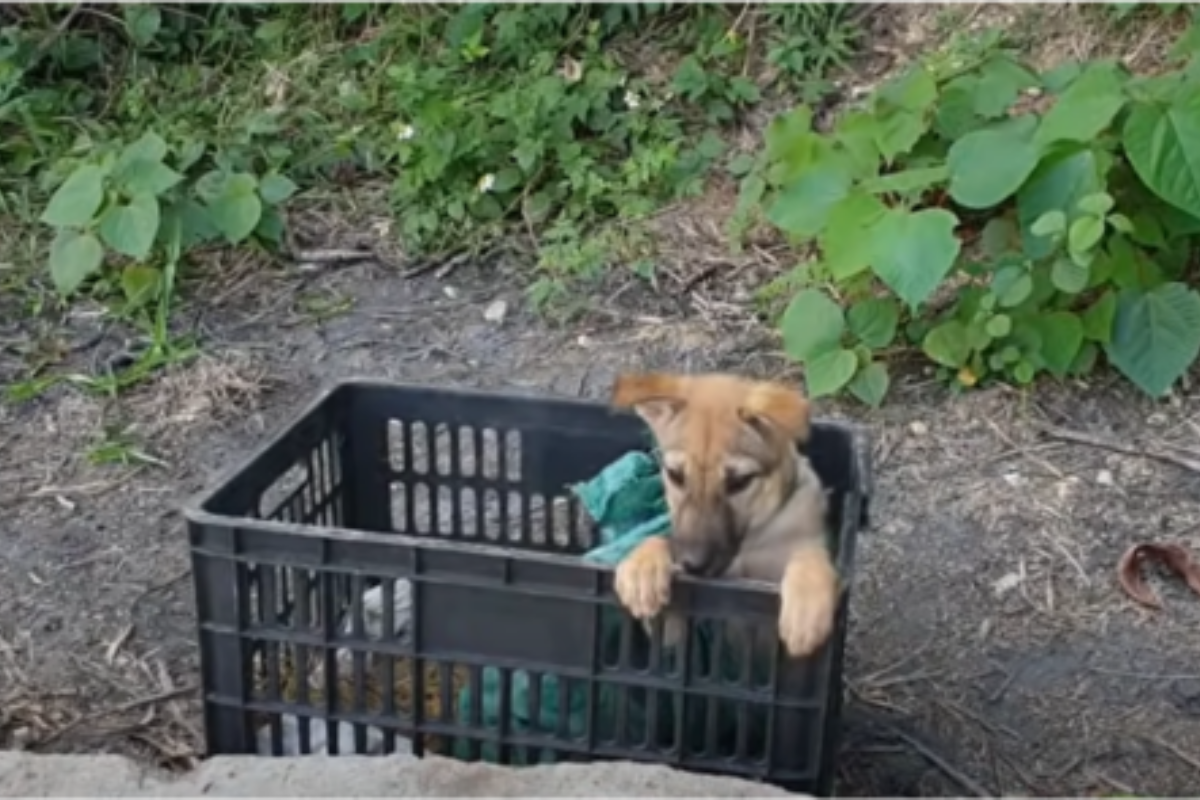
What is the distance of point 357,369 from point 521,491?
130 cm

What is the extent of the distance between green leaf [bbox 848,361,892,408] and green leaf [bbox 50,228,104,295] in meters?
1.72

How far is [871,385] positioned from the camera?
3947 mm

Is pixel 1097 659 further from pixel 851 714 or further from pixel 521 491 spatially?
pixel 521 491

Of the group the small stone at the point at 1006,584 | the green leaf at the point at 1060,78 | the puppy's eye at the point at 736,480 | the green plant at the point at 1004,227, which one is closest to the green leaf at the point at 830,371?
the green plant at the point at 1004,227

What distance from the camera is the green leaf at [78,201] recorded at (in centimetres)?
437

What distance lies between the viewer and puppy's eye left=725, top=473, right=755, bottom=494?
261 centimetres

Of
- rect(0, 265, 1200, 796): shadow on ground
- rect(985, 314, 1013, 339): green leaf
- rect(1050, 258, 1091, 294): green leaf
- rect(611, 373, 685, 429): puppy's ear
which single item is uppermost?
rect(611, 373, 685, 429): puppy's ear

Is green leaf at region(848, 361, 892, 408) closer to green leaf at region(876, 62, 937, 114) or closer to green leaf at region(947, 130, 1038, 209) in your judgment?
Result: green leaf at region(947, 130, 1038, 209)

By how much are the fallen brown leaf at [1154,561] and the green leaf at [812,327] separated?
31.5 inches

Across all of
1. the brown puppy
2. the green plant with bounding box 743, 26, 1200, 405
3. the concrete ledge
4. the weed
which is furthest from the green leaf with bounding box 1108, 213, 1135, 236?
the concrete ledge

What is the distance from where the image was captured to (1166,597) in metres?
3.36

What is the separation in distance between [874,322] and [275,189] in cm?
155

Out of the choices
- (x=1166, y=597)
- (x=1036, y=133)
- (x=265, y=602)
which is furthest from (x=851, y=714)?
(x=1036, y=133)

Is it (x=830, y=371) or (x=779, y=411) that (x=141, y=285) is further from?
(x=779, y=411)
